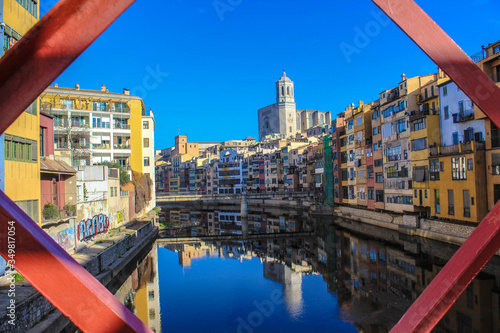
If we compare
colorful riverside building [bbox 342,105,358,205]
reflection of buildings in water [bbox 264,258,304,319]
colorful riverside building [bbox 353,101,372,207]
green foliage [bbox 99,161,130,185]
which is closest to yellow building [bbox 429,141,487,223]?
reflection of buildings in water [bbox 264,258,304,319]

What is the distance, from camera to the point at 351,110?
45562mm

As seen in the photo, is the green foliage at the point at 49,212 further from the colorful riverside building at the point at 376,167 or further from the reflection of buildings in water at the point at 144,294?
the colorful riverside building at the point at 376,167

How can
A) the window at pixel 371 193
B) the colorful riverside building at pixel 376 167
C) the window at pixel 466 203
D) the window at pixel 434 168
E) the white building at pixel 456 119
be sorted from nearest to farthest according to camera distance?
the window at pixel 466 203, the white building at pixel 456 119, the window at pixel 434 168, the colorful riverside building at pixel 376 167, the window at pixel 371 193

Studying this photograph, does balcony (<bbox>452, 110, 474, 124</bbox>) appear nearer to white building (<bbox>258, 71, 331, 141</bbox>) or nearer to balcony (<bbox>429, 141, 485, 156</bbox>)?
balcony (<bbox>429, 141, 485, 156</bbox>)

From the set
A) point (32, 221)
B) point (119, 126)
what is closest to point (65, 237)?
point (32, 221)

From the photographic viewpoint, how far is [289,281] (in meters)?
21.0

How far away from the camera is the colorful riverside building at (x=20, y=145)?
1217cm

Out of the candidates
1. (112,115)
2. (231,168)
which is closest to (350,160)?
(112,115)

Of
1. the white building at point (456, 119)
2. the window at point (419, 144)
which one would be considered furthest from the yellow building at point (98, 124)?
the white building at point (456, 119)

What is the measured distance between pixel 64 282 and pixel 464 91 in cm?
126

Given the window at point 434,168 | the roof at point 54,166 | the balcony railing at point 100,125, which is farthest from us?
the balcony railing at point 100,125

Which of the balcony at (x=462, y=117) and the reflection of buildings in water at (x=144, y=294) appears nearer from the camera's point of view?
the reflection of buildings in water at (x=144, y=294)

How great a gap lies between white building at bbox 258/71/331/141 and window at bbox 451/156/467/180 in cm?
10637

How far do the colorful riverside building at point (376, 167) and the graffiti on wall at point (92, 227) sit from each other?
80.3ft
